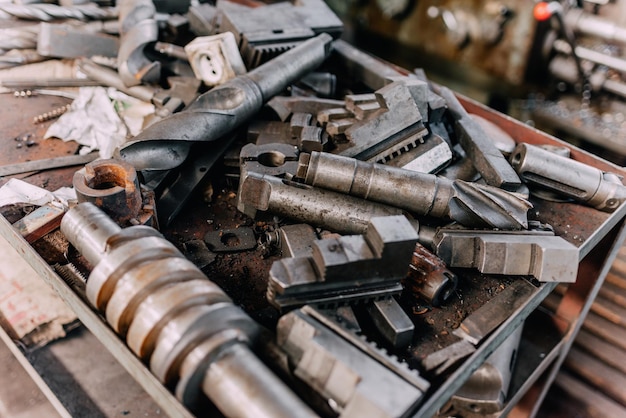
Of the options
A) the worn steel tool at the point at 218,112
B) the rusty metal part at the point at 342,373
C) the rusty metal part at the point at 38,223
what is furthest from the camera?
the worn steel tool at the point at 218,112

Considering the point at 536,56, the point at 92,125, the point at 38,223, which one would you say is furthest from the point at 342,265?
the point at 536,56

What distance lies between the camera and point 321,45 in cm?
214

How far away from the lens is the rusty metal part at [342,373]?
898 millimetres

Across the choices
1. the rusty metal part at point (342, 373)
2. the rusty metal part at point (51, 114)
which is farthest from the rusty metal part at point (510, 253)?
the rusty metal part at point (51, 114)

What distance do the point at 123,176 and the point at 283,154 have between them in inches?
19.4

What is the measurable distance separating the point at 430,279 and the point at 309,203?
15.5 inches

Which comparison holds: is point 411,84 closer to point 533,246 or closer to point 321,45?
point 321,45

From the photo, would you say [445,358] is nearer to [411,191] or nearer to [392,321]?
[392,321]

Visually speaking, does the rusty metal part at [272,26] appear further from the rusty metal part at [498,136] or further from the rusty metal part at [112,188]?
the rusty metal part at [112,188]

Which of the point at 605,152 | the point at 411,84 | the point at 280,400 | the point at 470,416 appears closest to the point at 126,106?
the point at 411,84

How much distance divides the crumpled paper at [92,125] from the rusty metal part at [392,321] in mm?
1153

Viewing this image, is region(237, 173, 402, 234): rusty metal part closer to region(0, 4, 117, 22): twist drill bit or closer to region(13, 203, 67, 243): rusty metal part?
region(13, 203, 67, 243): rusty metal part

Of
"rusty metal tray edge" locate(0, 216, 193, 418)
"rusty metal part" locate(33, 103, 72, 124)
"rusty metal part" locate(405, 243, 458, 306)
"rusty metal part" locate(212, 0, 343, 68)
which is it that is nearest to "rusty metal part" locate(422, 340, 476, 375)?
"rusty metal part" locate(405, 243, 458, 306)

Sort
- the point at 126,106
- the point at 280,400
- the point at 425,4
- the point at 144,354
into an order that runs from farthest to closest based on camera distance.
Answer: the point at 425,4 → the point at 126,106 → the point at 144,354 → the point at 280,400
